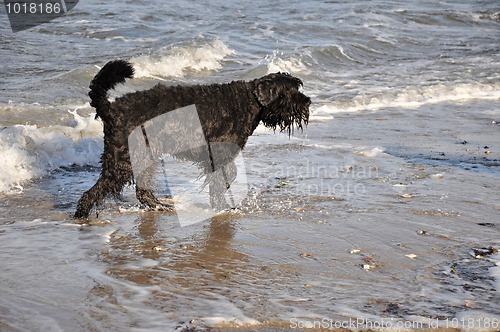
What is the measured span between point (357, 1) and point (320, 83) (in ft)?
44.7

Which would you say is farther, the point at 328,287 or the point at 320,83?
the point at 320,83

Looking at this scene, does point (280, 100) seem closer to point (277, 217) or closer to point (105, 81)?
point (277, 217)

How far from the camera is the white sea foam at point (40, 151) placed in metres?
7.80

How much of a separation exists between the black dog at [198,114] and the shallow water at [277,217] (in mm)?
334

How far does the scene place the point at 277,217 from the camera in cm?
663

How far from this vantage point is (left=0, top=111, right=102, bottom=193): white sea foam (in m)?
7.80

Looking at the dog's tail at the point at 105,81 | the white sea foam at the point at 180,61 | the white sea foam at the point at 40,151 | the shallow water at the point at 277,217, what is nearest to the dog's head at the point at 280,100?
the shallow water at the point at 277,217

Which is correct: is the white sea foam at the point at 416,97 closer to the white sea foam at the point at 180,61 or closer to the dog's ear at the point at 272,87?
the white sea foam at the point at 180,61

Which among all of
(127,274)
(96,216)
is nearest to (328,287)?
(127,274)

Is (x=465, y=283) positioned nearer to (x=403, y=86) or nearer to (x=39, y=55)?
(x=403, y=86)

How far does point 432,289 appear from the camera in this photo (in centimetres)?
482

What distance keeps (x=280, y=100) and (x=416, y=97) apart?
282 inches

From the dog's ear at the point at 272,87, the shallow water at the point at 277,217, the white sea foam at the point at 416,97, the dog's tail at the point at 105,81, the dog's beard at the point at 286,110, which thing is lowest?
the white sea foam at the point at 416,97

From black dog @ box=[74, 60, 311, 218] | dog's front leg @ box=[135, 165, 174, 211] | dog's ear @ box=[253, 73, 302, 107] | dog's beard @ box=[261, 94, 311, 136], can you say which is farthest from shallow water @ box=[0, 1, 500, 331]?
dog's ear @ box=[253, 73, 302, 107]
